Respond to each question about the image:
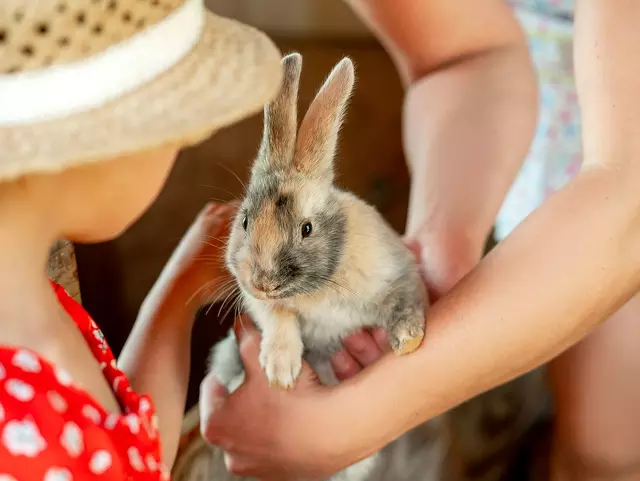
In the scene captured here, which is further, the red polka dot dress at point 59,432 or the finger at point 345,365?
the finger at point 345,365

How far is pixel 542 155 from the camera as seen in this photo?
1.21 metres

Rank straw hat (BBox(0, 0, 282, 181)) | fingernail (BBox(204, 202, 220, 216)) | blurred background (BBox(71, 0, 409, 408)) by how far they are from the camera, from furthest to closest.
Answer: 1. blurred background (BBox(71, 0, 409, 408))
2. fingernail (BBox(204, 202, 220, 216))
3. straw hat (BBox(0, 0, 282, 181))

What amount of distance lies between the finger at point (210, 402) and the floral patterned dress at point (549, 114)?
0.58 meters

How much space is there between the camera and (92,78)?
51cm

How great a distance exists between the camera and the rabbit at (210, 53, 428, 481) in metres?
0.78

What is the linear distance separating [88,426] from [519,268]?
436 millimetres

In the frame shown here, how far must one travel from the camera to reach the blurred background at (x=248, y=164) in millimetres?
1765

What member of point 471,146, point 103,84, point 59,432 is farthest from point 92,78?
point 471,146

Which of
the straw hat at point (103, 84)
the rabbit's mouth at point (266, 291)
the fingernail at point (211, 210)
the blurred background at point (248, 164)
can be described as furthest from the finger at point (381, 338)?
the blurred background at point (248, 164)

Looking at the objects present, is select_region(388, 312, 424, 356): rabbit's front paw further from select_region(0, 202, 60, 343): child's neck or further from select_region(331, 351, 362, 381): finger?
select_region(0, 202, 60, 343): child's neck

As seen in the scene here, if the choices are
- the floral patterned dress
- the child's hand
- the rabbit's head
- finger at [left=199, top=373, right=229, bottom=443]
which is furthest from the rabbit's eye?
the floral patterned dress

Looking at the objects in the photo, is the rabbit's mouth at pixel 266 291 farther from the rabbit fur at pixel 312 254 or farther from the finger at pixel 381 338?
the finger at pixel 381 338

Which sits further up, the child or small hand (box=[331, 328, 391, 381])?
the child

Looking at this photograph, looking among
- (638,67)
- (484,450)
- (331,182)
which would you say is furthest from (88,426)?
(484,450)
